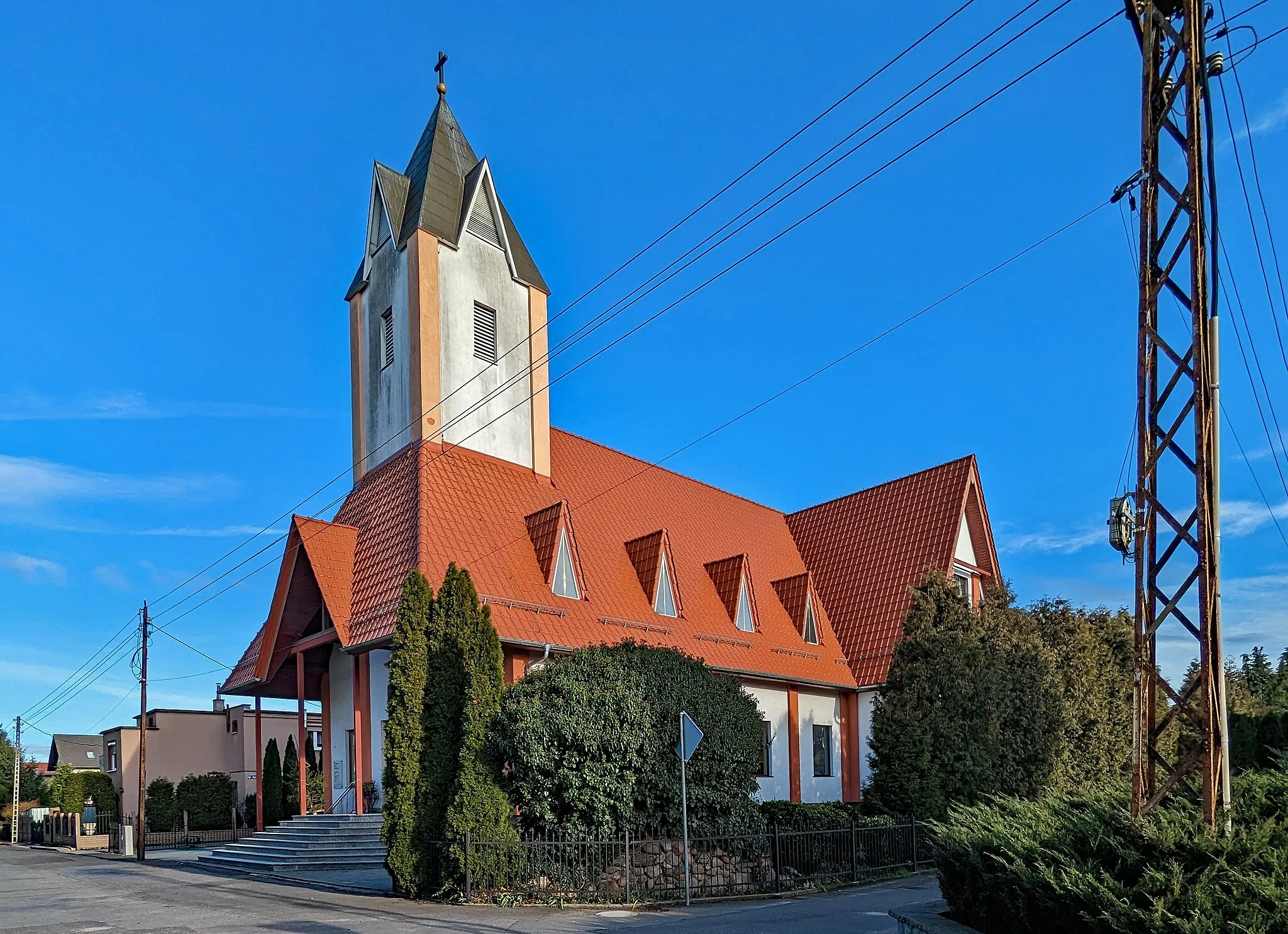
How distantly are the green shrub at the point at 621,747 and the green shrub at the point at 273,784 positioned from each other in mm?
21116

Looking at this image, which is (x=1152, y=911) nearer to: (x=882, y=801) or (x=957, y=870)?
(x=957, y=870)

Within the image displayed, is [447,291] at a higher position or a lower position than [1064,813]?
higher

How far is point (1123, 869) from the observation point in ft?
25.1

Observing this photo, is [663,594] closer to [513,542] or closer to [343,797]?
[513,542]

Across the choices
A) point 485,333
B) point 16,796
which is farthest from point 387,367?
point 16,796

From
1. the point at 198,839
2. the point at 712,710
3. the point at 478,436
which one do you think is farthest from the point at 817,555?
the point at 198,839

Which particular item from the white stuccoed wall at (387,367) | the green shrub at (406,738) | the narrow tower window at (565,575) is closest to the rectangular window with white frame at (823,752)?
the narrow tower window at (565,575)

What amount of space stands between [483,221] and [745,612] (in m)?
12.3

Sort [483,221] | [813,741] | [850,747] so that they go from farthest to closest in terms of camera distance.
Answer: [850,747], [813,741], [483,221]

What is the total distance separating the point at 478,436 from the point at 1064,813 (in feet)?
64.1

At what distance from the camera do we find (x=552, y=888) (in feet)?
52.2

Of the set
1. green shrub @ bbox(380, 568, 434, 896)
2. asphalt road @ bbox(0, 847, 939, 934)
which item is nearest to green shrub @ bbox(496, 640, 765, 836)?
green shrub @ bbox(380, 568, 434, 896)

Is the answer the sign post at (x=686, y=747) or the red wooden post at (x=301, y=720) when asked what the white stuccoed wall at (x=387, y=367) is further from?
the sign post at (x=686, y=747)

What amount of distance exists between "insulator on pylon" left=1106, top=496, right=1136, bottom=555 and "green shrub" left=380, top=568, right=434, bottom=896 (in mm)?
11171
